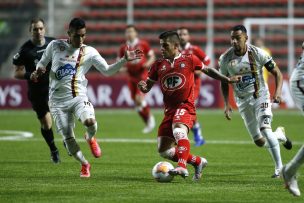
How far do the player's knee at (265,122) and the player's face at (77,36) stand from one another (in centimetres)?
274

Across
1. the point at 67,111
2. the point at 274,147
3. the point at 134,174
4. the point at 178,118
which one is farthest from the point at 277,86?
the point at 67,111

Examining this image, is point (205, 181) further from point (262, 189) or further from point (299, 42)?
point (299, 42)

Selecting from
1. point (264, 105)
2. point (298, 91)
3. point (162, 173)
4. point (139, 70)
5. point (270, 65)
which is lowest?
point (139, 70)

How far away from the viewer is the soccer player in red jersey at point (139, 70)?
20906 millimetres

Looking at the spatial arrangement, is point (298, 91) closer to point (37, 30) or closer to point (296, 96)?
point (296, 96)

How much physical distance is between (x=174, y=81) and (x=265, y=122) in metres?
1.46

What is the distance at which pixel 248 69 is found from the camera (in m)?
11.7

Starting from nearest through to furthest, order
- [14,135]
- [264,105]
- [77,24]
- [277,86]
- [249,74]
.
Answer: [77,24], [277,86], [264,105], [249,74], [14,135]

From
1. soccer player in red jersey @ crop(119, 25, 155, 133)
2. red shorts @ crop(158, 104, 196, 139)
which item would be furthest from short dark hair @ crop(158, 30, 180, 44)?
soccer player in red jersey @ crop(119, 25, 155, 133)

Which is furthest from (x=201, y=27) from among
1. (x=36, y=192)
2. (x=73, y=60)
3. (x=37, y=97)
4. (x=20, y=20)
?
(x=36, y=192)

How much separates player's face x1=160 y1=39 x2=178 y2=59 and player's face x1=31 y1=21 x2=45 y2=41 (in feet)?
9.78

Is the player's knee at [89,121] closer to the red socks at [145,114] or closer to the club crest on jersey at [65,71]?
the club crest on jersey at [65,71]

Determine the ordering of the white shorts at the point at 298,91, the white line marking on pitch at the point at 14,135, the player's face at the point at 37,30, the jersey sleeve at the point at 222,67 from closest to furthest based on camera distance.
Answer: the white shorts at the point at 298,91
the jersey sleeve at the point at 222,67
the player's face at the point at 37,30
the white line marking on pitch at the point at 14,135

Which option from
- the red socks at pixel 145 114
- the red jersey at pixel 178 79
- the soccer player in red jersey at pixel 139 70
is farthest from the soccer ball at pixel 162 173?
the red socks at pixel 145 114
